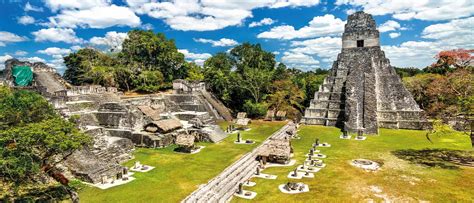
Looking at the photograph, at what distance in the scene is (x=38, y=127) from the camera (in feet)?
34.6

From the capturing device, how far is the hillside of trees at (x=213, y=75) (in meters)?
33.6

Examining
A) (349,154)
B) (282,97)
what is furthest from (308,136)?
(282,97)

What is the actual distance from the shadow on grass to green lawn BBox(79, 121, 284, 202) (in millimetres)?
9286

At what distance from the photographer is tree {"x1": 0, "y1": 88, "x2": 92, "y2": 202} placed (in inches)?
374

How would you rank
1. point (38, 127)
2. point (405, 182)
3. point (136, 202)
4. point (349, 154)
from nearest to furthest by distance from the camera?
point (38, 127) < point (136, 202) < point (405, 182) < point (349, 154)

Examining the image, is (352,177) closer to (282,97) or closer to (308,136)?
(308,136)

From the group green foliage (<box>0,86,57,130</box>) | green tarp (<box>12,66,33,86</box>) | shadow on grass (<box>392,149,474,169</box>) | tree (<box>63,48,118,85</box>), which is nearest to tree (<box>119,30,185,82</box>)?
tree (<box>63,48,118,85</box>)

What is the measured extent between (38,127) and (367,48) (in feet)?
99.5

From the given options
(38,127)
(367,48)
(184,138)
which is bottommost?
(184,138)

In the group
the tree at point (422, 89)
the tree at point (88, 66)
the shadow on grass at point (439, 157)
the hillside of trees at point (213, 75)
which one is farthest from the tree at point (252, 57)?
the shadow on grass at point (439, 157)

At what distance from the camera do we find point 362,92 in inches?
1113

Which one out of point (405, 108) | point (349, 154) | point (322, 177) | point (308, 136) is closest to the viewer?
point (322, 177)

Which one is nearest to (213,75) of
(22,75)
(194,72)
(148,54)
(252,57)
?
(194,72)

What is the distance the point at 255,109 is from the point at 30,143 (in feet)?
80.8
